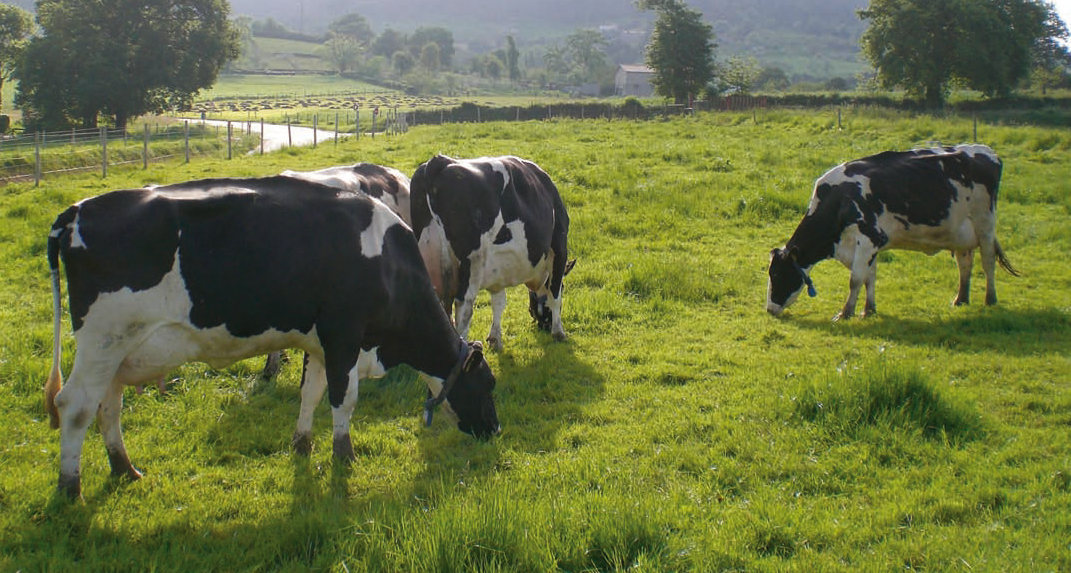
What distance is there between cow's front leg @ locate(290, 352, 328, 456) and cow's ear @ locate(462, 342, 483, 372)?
3.45ft

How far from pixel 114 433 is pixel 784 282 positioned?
7991 millimetres

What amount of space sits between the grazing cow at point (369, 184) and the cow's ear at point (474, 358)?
8.33ft

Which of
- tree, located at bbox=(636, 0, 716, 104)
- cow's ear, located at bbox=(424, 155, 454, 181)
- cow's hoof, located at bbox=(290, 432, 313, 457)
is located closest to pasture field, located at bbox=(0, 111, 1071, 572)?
cow's hoof, located at bbox=(290, 432, 313, 457)

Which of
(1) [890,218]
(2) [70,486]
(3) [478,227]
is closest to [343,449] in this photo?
(2) [70,486]

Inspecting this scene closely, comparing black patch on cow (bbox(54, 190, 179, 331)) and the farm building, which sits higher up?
the farm building

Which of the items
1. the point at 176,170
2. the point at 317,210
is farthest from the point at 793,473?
the point at 176,170

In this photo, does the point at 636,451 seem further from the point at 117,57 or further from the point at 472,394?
the point at 117,57

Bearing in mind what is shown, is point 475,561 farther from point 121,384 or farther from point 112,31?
point 112,31

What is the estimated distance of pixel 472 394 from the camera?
20.6 feet

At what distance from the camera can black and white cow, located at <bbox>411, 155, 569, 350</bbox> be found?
7984 millimetres

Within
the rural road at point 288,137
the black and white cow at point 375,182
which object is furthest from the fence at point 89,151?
the black and white cow at point 375,182

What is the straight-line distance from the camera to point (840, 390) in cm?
643

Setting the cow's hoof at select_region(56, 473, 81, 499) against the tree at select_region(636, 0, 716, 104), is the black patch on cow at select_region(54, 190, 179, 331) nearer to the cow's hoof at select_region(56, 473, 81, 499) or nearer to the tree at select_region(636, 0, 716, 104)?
the cow's hoof at select_region(56, 473, 81, 499)

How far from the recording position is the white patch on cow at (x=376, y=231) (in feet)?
18.5
